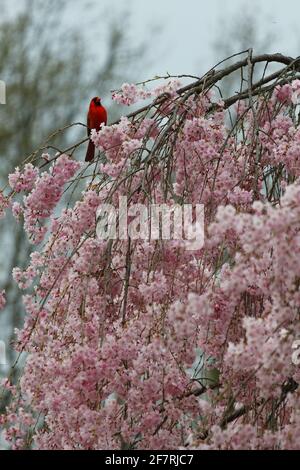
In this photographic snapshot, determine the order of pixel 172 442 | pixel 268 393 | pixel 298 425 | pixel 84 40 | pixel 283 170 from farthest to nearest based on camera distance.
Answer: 1. pixel 84 40
2. pixel 283 170
3. pixel 172 442
4. pixel 298 425
5. pixel 268 393

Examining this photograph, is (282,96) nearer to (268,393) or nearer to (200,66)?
(268,393)

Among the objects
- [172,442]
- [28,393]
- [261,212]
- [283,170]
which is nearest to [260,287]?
[261,212]

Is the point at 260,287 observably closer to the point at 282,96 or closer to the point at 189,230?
the point at 189,230

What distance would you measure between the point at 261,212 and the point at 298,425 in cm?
45

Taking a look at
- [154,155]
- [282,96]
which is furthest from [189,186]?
[282,96]

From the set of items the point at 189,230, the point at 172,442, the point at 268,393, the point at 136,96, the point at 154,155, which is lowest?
the point at 172,442

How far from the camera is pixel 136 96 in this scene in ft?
9.23

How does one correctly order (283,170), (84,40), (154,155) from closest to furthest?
1. (154,155)
2. (283,170)
3. (84,40)

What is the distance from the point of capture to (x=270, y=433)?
1.97 meters

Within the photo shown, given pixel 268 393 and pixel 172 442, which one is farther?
pixel 172 442

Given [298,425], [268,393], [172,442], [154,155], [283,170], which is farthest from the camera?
[283,170]

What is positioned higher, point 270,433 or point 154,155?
point 154,155

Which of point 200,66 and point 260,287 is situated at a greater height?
point 200,66

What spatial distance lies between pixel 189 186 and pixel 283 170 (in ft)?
1.24
